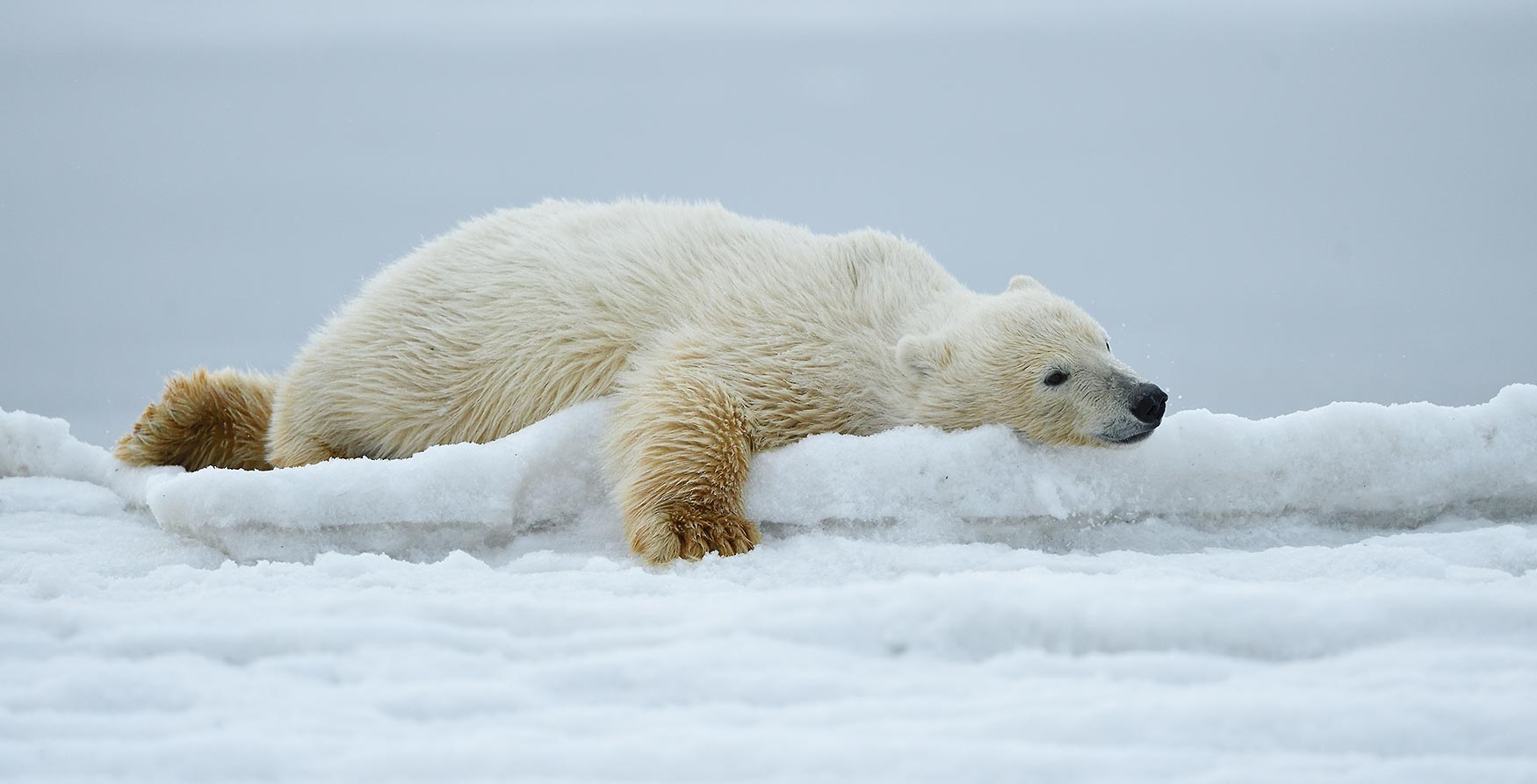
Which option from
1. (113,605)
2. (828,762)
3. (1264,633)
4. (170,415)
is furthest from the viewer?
(170,415)

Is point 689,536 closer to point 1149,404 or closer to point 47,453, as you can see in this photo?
point 1149,404

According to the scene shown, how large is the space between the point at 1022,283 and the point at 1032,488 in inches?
57.6

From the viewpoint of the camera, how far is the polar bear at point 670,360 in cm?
504

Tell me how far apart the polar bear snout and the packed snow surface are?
1.45 ft

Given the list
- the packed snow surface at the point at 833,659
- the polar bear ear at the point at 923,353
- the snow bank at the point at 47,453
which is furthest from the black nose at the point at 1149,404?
the snow bank at the point at 47,453

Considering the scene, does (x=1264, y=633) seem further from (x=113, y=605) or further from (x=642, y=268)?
(x=642, y=268)

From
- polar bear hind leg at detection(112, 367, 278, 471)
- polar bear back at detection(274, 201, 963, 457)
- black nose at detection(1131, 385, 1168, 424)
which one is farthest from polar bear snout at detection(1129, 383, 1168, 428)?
polar bear hind leg at detection(112, 367, 278, 471)

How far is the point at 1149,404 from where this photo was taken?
16.0 ft

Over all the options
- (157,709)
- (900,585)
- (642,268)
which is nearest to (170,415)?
(642,268)

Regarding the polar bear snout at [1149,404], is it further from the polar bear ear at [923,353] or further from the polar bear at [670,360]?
the polar bear ear at [923,353]

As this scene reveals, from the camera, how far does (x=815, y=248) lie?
596 centimetres

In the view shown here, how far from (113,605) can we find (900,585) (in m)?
2.27

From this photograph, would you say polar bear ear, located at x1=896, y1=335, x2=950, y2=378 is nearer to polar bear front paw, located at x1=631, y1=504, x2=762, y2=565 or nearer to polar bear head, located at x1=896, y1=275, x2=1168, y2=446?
polar bear head, located at x1=896, y1=275, x2=1168, y2=446

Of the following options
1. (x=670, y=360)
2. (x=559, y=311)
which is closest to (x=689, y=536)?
(x=670, y=360)
